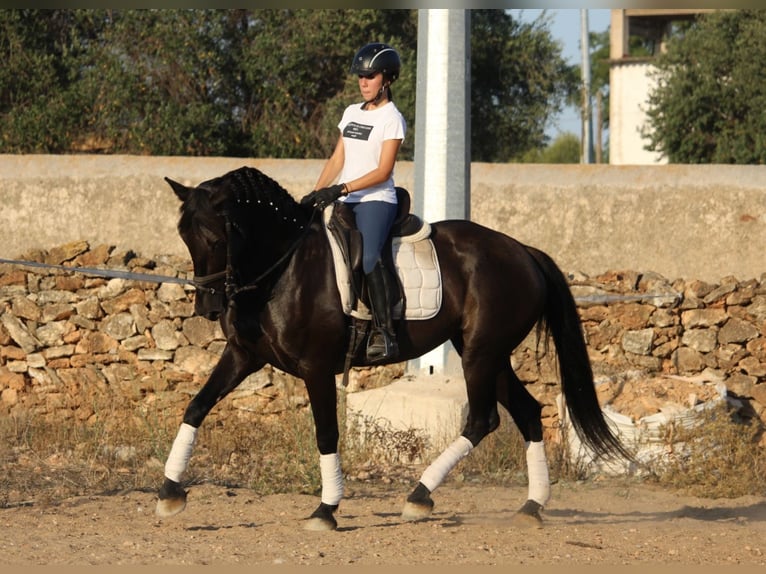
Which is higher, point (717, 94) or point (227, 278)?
point (717, 94)

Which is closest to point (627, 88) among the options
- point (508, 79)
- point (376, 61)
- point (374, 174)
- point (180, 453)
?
point (508, 79)

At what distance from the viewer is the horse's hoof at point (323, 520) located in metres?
7.23

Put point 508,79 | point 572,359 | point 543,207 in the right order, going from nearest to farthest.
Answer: point 572,359 → point 543,207 → point 508,79

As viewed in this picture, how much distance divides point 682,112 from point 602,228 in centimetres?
1336

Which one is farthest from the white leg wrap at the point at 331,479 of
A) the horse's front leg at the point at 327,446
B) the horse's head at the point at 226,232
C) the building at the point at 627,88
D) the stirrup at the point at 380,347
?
the building at the point at 627,88

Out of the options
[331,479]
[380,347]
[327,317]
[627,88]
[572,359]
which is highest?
[627,88]

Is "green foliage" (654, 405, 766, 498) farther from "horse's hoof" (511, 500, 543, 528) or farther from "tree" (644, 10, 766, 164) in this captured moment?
"tree" (644, 10, 766, 164)

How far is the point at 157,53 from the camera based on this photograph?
17.6 m

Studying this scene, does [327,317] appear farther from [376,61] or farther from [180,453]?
[376,61]

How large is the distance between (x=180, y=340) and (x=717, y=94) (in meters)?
14.9

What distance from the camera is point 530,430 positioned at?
793 centimetres

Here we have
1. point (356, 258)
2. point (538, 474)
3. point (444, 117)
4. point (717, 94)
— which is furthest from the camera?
point (717, 94)

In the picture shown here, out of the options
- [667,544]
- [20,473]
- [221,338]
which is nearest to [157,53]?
[221,338]

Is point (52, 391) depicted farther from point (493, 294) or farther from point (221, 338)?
point (493, 294)
